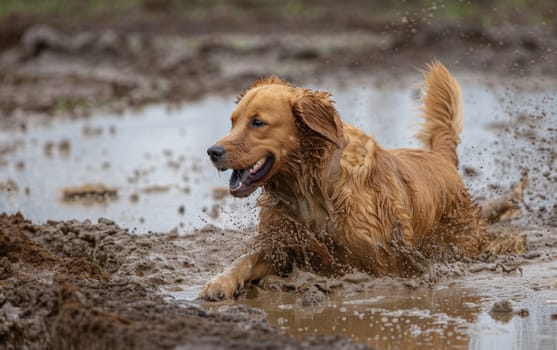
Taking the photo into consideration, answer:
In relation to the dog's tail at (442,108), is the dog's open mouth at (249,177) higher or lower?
lower

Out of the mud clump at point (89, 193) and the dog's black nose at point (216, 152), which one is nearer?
the dog's black nose at point (216, 152)

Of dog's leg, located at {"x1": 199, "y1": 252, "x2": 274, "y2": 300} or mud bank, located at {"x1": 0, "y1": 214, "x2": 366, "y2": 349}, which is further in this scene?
dog's leg, located at {"x1": 199, "y1": 252, "x2": 274, "y2": 300}

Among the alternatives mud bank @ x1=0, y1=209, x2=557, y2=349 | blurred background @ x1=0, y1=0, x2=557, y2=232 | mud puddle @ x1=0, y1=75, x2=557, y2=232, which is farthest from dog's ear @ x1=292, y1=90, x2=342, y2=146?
blurred background @ x1=0, y1=0, x2=557, y2=232

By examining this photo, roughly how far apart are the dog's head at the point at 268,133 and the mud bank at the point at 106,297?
89 centimetres

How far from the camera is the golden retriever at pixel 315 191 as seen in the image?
7.21m

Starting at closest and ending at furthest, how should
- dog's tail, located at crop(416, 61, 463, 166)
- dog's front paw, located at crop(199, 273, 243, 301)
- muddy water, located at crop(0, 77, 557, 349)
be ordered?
muddy water, located at crop(0, 77, 557, 349)
dog's front paw, located at crop(199, 273, 243, 301)
dog's tail, located at crop(416, 61, 463, 166)

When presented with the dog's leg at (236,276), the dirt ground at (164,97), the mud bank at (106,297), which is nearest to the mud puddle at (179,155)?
the dog's leg at (236,276)

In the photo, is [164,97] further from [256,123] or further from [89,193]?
[256,123]

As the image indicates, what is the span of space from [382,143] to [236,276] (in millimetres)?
6787

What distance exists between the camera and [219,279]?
24.7 ft

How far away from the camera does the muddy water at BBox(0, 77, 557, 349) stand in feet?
21.8

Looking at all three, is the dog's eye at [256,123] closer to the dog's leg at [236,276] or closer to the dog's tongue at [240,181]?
the dog's tongue at [240,181]

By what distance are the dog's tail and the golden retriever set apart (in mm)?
1165

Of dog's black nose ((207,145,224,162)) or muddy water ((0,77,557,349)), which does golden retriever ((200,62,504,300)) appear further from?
muddy water ((0,77,557,349))
